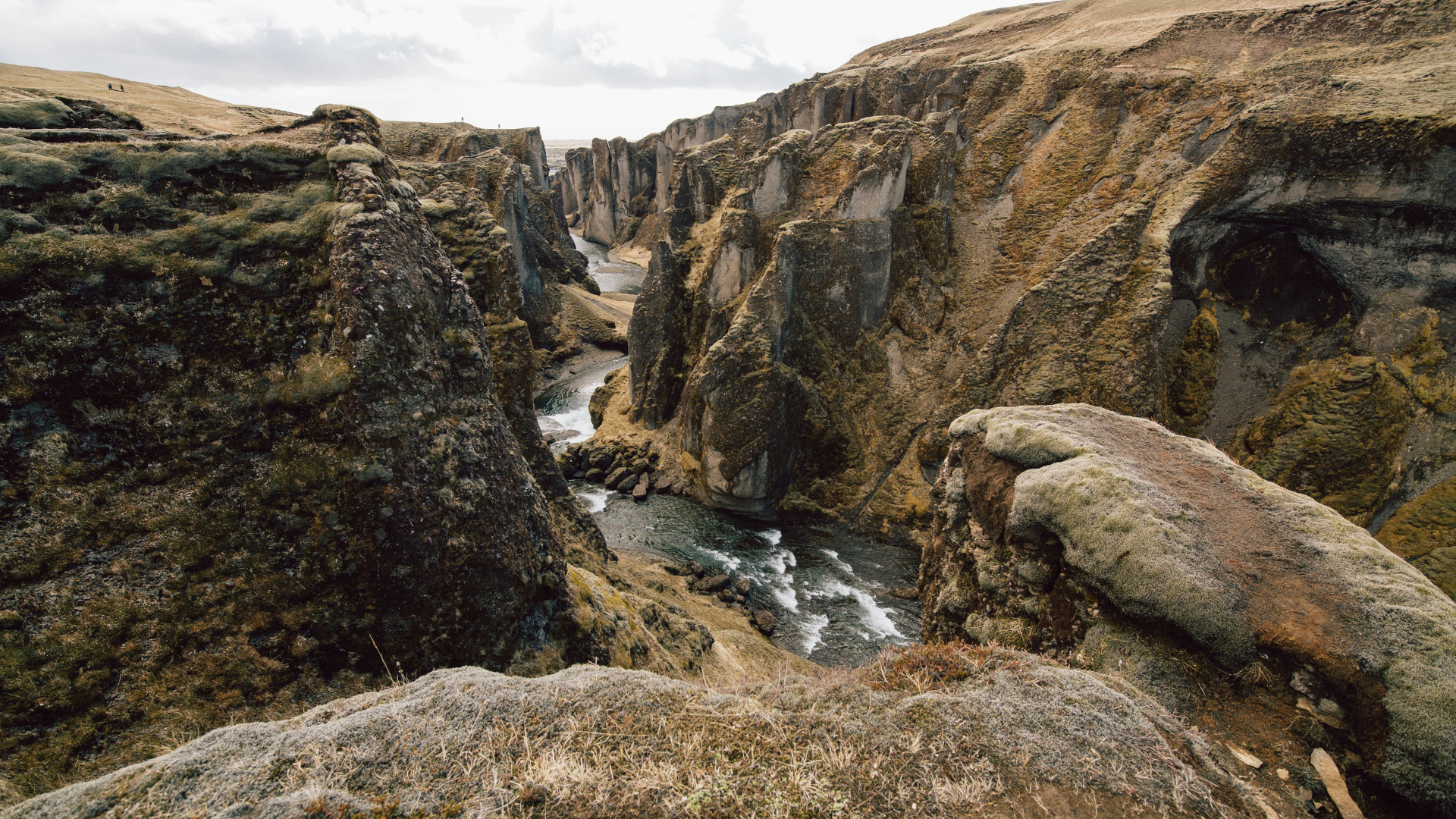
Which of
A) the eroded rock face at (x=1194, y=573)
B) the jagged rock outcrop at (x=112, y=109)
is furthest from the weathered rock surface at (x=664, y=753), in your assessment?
the jagged rock outcrop at (x=112, y=109)

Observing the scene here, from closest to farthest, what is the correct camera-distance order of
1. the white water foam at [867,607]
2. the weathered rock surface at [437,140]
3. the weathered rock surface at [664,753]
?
the weathered rock surface at [664,753], the white water foam at [867,607], the weathered rock surface at [437,140]

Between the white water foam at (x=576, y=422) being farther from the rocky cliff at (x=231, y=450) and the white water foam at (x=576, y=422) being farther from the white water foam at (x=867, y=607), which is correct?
the rocky cliff at (x=231, y=450)

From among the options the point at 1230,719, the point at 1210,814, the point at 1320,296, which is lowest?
the point at 1230,719

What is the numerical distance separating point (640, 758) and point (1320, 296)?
32.2 m

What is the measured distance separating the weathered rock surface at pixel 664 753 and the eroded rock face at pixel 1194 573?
11.4 ft

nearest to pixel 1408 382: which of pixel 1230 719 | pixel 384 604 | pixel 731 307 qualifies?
pixel 1230 719

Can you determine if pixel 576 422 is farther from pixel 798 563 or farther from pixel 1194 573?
pixel 1194 573

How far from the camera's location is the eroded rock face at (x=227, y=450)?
19.1ft

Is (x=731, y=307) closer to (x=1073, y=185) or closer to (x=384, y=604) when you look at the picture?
(x=1073, y=185)

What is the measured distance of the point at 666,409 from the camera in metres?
37.4

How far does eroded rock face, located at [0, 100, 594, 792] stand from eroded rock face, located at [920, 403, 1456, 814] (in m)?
9.21

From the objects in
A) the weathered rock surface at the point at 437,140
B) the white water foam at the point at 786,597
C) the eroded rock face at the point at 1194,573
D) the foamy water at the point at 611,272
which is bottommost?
the white water foam at the point at 786,597

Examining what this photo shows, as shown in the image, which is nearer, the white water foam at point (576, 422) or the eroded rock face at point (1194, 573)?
the eroded rock face at point (1194, 573)

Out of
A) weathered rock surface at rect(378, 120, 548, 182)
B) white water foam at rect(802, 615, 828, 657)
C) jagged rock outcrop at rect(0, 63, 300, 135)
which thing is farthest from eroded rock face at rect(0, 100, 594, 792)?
weathered rock surface at rect(378, 120, 548, 182)
